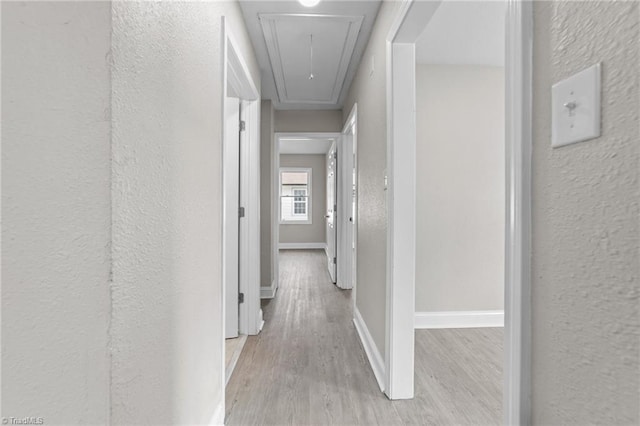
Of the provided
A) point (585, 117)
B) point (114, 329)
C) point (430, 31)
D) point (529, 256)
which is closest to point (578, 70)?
point (585, 117)

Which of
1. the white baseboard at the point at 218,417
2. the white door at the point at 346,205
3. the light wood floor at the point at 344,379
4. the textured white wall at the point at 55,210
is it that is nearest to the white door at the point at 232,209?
the light wood floor at the point at 344,379

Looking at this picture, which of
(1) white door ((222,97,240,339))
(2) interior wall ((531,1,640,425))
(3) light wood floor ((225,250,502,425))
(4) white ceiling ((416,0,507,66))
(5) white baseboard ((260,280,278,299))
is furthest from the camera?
(5) white baseboard ((260,280,278,299))

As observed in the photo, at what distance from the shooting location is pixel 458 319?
2.89 meters

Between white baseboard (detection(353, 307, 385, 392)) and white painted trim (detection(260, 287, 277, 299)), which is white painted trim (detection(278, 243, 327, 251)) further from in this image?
white baseboard (detection(353, 307, 385, 392))

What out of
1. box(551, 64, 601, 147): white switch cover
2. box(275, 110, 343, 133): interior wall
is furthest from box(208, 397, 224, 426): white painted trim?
box(275, 110, 343, 133): interior wall

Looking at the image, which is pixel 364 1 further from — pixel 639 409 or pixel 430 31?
pixel 639 409

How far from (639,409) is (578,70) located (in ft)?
1.74

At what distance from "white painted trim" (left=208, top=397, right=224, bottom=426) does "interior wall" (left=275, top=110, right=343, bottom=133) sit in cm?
328

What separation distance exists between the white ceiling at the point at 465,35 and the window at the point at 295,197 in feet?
18.5

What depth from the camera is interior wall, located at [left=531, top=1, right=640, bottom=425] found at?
47 cm

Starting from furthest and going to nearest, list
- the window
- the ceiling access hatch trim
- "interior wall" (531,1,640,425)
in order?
the window < the ceiling access hatch trim < "interior wall" (531,1,640,425)

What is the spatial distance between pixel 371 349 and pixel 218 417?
43.7 inches

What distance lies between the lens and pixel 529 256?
0.65 meters

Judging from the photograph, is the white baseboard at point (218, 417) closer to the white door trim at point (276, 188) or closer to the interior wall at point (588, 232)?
the interior wall at point (588, 232)
